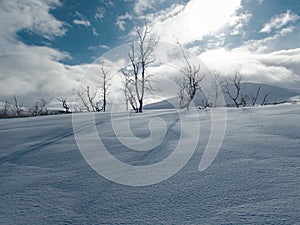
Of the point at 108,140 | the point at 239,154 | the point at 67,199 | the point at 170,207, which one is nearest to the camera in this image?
the point at 170,207

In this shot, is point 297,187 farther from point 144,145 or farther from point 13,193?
point 13,193

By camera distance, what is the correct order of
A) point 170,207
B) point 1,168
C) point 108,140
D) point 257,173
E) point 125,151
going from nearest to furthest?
point 170,207 → point 257,173 → point 1,168 → point 125,151 → point 108,140

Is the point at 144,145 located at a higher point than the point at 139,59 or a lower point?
lower

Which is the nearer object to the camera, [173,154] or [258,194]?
[258,194]

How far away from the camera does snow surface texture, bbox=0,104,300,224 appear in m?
1.41

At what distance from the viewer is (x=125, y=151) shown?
2.93 meters

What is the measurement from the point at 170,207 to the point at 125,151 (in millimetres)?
1490

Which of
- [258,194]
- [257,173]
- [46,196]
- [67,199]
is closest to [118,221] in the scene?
[67,199]

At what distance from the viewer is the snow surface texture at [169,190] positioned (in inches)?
55.4

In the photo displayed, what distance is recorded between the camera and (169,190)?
1.76 m

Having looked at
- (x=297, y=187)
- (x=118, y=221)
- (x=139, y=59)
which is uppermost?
(x=139, y=59)

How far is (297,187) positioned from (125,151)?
6.25ft

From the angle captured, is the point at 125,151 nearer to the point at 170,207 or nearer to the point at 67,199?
the point at 67,199

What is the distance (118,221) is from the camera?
142cm
